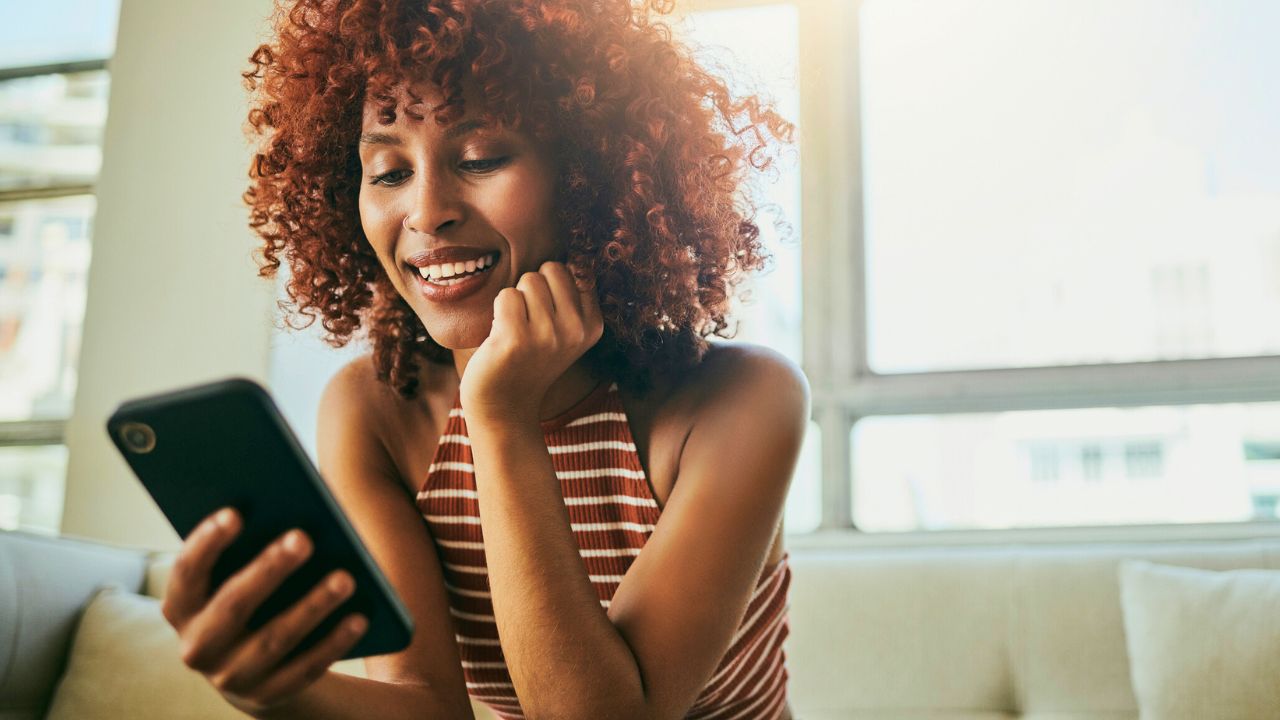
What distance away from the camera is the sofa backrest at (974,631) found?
6.66ft

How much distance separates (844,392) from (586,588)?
2.01 metres

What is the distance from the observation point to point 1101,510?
107 inches

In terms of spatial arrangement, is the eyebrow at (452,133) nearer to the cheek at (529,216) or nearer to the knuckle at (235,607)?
the cheek at (529,216)

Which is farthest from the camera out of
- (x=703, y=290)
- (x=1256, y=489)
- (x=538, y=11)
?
(x=1256, y=489)

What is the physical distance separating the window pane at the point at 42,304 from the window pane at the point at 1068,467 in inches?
97.8

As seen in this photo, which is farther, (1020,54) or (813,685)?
(1020,54)

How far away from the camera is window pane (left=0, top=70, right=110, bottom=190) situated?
360cm

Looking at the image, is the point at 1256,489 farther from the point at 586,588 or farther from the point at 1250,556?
the point at 586,588

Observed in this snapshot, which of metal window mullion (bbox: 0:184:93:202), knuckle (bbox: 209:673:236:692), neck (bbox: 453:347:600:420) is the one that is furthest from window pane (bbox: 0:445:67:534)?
knuckle (bbox: 209:673:236:692)

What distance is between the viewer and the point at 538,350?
1.04m

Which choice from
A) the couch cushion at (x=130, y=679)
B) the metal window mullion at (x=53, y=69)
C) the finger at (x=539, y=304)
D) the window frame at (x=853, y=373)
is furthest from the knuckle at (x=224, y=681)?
the metal window mullion at (x=53, y=69)

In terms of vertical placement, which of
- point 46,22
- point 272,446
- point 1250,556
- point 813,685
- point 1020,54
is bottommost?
point 813,685

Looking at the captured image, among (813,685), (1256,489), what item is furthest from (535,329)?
(1256,489)

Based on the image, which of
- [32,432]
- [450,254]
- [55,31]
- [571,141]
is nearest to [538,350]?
[450,254]
